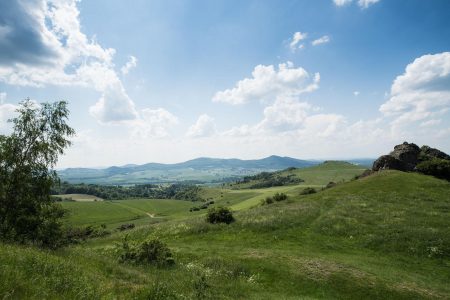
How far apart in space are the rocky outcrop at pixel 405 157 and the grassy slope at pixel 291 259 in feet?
62.5

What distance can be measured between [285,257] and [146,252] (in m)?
12.5

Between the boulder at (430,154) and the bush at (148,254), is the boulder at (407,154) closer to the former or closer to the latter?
the boulder at (430,154)

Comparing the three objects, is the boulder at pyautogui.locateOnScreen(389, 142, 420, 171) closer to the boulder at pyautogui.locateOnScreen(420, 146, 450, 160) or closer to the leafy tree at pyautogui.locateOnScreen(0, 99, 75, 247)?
the boulder at pyautogui.locateOnScreen(420, 146, 450, 160)

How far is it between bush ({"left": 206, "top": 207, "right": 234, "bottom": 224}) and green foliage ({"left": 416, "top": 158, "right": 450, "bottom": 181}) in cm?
4717

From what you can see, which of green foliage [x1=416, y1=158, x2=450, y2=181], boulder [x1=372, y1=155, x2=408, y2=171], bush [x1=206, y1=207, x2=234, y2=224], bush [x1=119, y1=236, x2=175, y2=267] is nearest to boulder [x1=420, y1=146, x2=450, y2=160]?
boulder [x1=372, y1=155, x2=408, y2=171]

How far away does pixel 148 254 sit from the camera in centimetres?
2795

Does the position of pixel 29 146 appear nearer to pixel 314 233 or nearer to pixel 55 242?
pixel 55 242

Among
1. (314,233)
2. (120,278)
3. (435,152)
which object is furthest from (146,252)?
(435,152)

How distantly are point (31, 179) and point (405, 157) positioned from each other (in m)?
78.1

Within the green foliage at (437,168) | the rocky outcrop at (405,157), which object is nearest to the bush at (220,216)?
the rocky outcrop at (405,157)

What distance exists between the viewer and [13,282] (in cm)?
996

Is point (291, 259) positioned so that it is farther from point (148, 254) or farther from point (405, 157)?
point (405, 157)

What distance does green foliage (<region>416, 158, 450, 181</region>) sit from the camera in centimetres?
6650

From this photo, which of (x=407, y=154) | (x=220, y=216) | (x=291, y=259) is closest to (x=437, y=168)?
(x=407, y=154)
